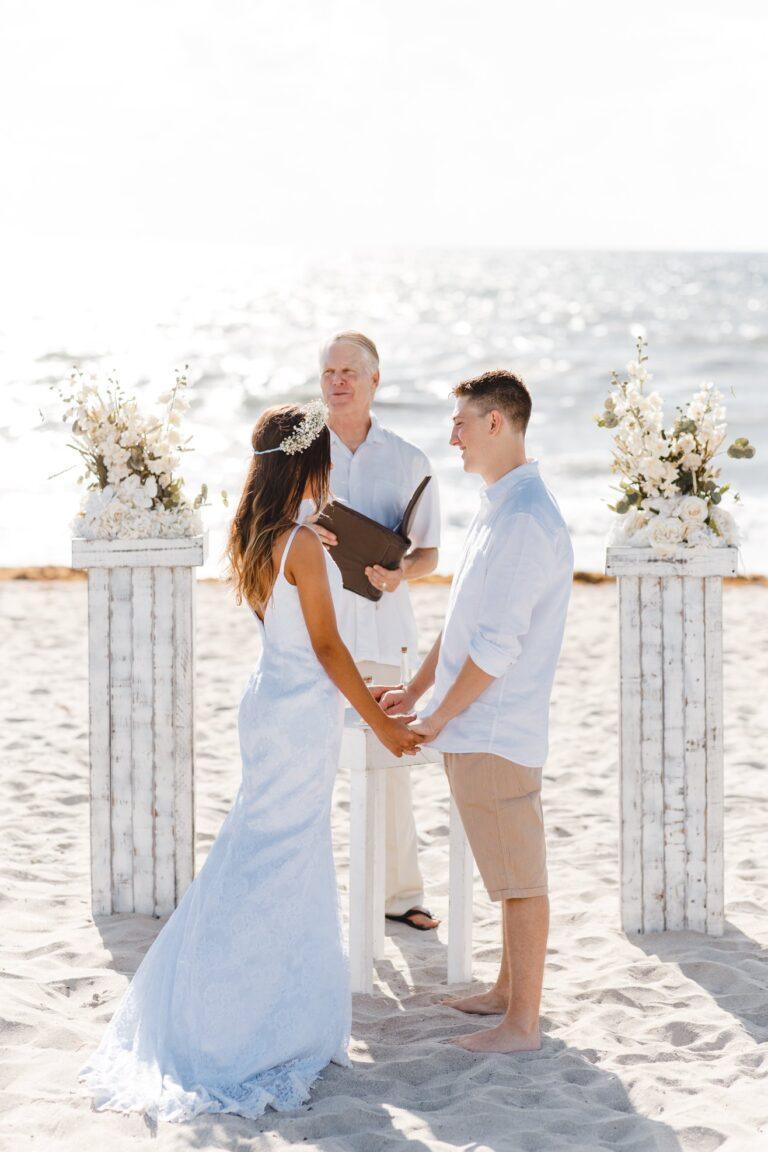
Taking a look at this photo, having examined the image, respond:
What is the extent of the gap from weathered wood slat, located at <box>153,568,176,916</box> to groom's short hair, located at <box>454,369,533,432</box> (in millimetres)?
1518

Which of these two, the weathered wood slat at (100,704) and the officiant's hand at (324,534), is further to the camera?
the weathered wood slat at (100,704)

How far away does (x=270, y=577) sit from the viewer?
11.7 feet

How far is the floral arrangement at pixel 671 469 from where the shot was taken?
4512mm

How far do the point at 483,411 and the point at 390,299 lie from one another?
2011 inches

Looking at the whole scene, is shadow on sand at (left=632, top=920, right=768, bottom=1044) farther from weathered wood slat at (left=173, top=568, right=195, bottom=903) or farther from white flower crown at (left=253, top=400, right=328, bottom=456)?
white flower crown at (left=253, top=400, right=328, bottom=456)

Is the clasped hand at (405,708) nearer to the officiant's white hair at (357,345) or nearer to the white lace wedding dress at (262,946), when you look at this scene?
the white lace wedding dress at (262,946)

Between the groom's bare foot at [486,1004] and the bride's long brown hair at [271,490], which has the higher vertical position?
the bride's long brown hair at [271,490]

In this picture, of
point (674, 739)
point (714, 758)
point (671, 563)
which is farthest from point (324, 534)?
point (714, 758)

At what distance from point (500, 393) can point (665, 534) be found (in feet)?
3.75

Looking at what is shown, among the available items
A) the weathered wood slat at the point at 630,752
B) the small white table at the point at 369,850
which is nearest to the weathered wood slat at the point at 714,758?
the weathered wood slat at the point at 630,752

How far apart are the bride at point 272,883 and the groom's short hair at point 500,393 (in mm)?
428

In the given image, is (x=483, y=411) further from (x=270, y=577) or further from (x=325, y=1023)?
(x=325, y=1023)

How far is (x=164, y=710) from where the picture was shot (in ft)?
15.5

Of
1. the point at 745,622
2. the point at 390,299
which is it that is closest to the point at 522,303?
the point at 390,299
